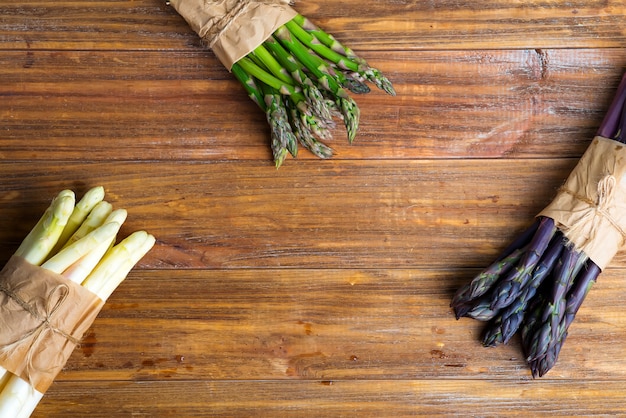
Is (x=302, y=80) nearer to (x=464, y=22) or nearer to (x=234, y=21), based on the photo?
(x=234, y=21)

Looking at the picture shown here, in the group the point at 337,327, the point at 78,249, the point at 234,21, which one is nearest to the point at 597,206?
the point at 337,327

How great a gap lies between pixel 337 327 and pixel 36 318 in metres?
0.81

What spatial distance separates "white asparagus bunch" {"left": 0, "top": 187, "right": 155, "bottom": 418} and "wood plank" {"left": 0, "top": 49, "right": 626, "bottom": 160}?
0.20 m

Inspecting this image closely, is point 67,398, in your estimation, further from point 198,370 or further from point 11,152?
point 11,152

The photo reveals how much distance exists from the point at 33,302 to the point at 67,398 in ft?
1.19

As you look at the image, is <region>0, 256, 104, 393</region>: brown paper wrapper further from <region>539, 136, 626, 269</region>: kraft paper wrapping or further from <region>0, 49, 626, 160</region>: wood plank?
<region>539, 136, 626, 269</region>: kraft paper wrapping

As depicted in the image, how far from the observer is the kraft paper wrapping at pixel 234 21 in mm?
1655

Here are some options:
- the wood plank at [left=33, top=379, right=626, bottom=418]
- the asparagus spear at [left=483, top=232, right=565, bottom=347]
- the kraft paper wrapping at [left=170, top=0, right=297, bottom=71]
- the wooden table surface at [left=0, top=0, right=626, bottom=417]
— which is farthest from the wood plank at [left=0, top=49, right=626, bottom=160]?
the wood plank at [left=33, top=379, right=626, bottom=418]

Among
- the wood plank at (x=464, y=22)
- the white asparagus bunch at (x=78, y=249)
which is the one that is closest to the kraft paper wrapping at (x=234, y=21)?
the wood plank at (x=464, y=22)

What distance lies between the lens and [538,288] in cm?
171

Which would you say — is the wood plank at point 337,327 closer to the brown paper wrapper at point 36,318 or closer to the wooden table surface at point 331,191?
the wooden table surface at point 331,191

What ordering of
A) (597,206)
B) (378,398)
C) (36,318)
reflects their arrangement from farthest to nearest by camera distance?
(378,398)
(597,206)
(36,318)

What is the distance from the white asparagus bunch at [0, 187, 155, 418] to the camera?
156 centimetres

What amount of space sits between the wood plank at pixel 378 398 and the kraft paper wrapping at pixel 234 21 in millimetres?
944
